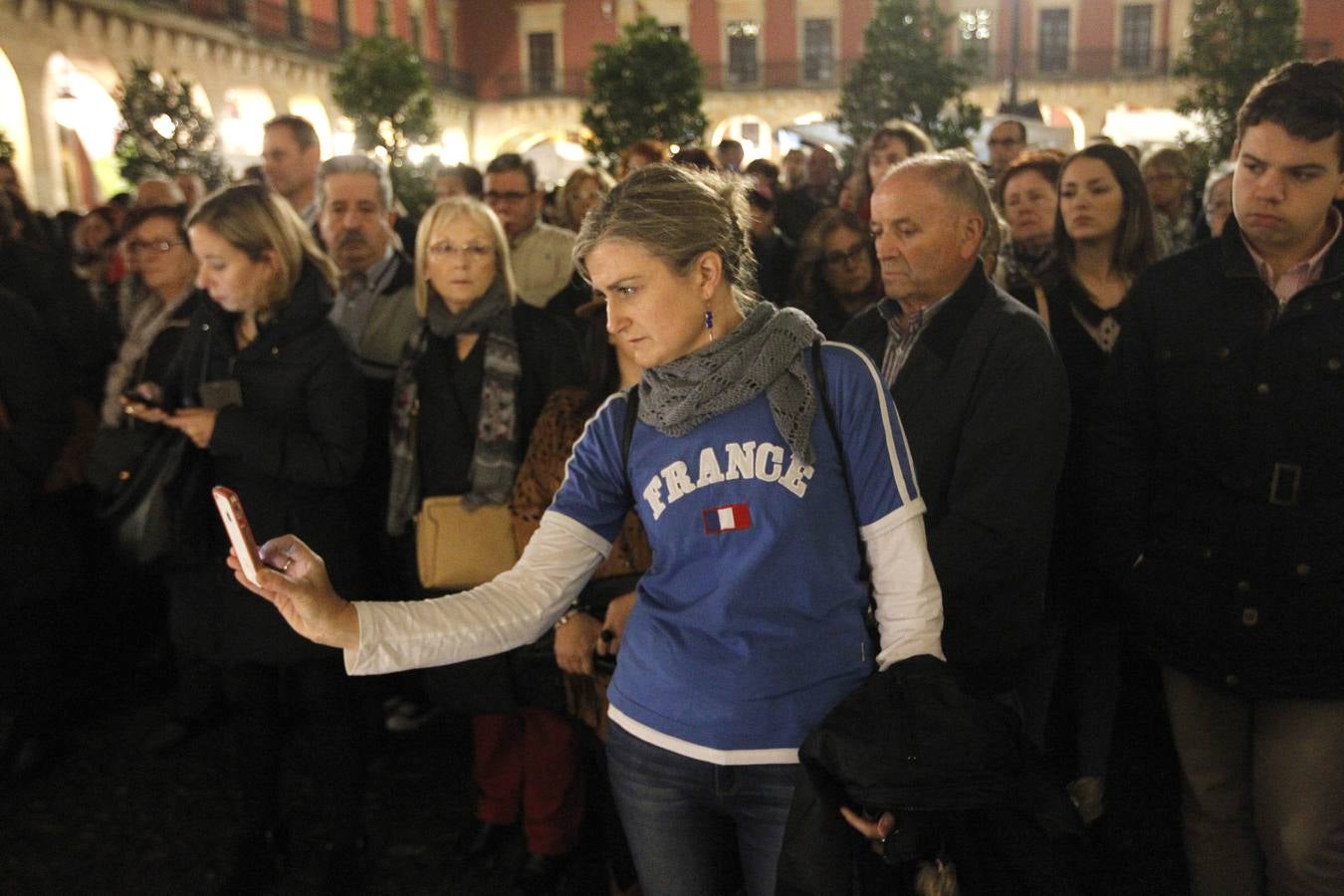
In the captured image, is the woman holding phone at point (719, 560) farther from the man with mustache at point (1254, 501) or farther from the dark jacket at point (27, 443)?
the dark jacket at point (27, 443)

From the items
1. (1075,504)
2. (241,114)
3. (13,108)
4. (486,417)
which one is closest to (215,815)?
(486,417)

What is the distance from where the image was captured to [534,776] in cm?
340

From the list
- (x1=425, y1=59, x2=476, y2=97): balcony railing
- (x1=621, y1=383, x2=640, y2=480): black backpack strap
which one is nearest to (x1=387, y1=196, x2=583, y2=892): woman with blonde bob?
(x1=621, y1=383, x2=640, y2=480): black backpack strap

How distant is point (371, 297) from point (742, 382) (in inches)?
105

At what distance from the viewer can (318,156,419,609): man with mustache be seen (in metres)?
3.80

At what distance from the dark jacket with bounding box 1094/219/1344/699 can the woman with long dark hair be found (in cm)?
67

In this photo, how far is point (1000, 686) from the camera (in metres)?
2.67

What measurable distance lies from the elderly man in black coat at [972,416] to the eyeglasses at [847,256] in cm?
129

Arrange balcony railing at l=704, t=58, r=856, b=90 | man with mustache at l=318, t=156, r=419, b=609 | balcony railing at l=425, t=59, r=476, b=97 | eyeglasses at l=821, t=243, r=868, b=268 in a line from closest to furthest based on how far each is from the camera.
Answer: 1. man with mustache at l=318, t=156, r=419, b=609
2. eyeglasses at l=821, t=243, r=868, b=268
3. balcony railing at l=425, t=59, r=476, b=97
4. balcony railing at l=704, t=58, r=856, b=90

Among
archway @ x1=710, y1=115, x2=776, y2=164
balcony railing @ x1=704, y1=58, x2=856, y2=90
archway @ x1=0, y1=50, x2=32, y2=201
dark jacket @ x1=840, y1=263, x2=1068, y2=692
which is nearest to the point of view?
dark jacket @ x1=840, y1=263, x2=1068, y2=692

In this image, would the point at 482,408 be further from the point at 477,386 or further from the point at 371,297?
the point at 371,297

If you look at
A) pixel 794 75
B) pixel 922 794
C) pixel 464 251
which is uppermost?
pixel 794 75

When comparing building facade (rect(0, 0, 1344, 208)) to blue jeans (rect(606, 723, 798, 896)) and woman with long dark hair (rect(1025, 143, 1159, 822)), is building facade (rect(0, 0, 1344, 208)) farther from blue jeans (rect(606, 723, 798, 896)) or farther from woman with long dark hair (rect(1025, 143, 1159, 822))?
blue jeans (rect(606, 723, 798, 896))

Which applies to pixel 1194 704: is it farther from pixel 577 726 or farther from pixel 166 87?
pixel 166 87
